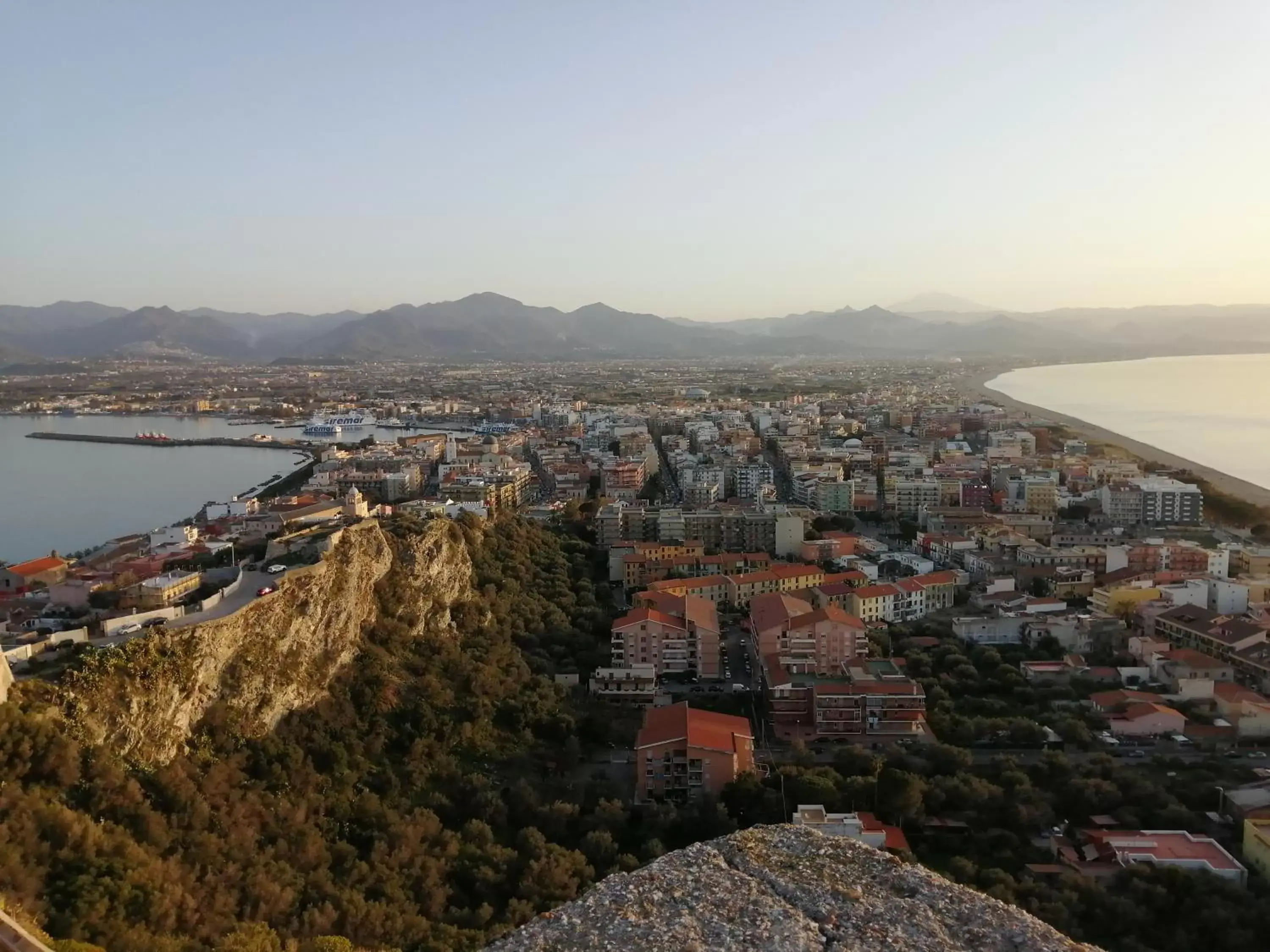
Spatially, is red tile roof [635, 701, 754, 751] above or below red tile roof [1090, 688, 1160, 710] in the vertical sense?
above

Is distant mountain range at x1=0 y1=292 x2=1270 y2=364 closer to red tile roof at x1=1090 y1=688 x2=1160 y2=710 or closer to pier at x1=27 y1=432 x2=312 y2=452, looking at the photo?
pier at x1=27 y1=432 x2=312 y2=452

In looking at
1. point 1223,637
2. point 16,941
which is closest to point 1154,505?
point 1223,637

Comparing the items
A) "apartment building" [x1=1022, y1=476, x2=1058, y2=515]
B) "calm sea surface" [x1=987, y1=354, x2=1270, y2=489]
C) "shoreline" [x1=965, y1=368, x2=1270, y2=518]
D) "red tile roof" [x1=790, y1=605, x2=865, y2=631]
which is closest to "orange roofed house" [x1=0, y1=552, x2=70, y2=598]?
"red tile roof" [x1=790, y1=605, x2=865, y2=631]

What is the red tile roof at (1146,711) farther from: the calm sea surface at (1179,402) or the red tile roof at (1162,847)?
the calm sea surface at (1179,402)

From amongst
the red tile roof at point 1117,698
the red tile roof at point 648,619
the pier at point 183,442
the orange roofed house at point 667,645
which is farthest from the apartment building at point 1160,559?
the pier at point 183,442

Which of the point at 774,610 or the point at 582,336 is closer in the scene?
the point at 774,610

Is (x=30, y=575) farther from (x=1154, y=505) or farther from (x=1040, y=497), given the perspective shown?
(x=1154, y=505)

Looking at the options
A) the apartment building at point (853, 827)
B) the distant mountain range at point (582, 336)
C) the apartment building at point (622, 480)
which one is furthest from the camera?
the distant mountain range at point (582, 336)
